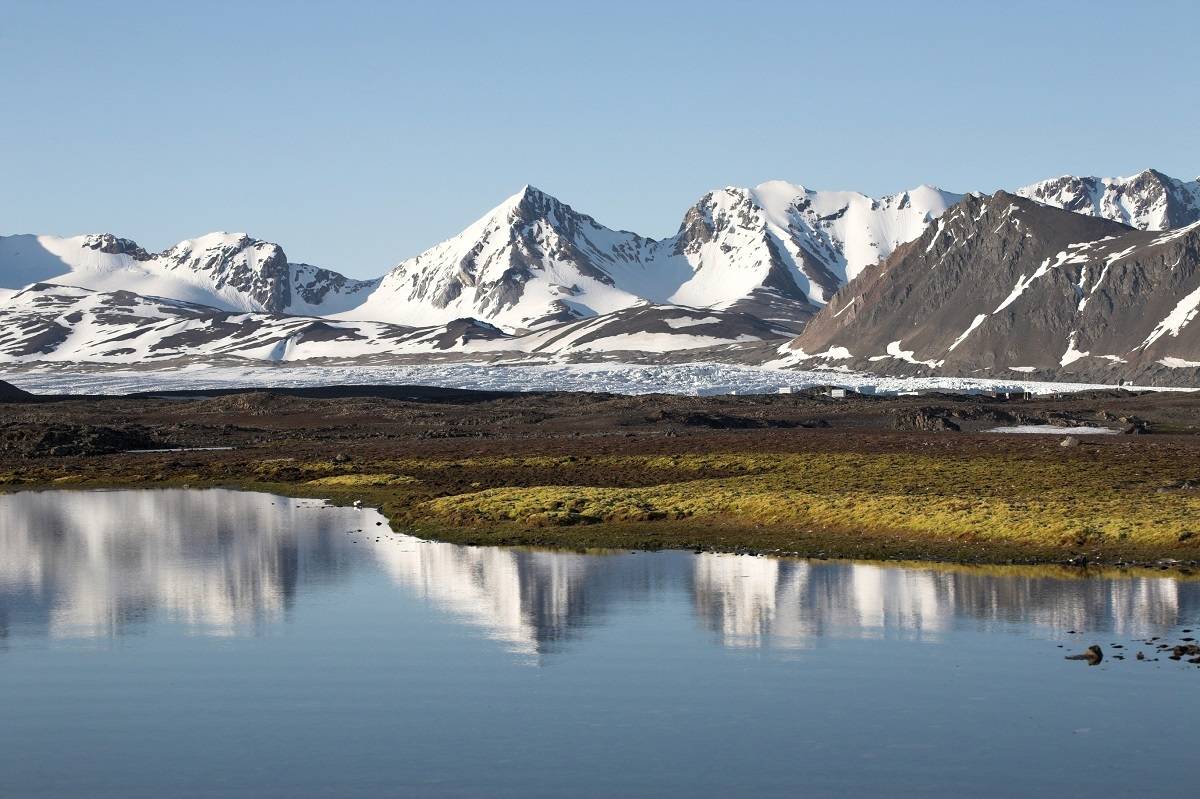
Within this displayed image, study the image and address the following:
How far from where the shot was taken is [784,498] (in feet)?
178

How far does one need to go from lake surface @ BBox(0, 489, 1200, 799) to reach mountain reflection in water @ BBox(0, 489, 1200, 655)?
14 centimetres

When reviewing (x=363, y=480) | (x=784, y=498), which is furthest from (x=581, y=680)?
(x=363, y=480)

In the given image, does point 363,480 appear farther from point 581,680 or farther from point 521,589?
point 581,680

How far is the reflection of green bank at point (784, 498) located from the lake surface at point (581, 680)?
3.93m

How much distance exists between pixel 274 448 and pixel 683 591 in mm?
64575

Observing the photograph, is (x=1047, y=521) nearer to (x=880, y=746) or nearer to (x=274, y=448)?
(x=880, y=746)

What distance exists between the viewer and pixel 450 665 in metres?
29.7

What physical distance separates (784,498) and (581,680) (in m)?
27.0

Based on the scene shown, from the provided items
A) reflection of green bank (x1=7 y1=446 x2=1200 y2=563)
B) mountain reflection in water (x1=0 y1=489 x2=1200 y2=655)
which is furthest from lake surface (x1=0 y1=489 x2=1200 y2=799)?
reflection of green bank (x1=7 y1=446 x2=1200 y2=563)

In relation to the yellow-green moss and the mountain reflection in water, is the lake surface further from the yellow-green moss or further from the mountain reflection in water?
the yellow-green moss

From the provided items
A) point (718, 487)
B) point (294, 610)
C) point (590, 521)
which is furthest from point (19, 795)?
point (718, 487)

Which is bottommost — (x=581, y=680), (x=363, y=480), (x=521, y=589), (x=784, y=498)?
(x=581, y=680)

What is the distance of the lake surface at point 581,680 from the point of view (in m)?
22.0

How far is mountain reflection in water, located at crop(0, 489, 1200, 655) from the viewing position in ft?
110
